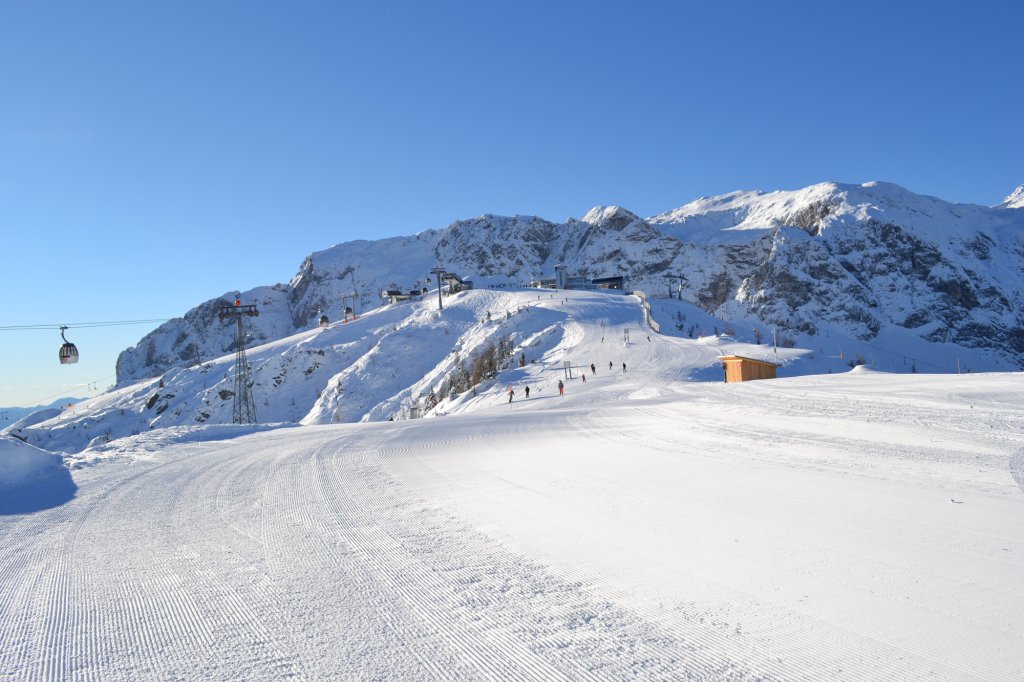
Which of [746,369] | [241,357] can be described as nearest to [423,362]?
[241,357]

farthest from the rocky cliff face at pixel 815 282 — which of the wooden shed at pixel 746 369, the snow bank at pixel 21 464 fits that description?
the snow bank at pixel 21 464

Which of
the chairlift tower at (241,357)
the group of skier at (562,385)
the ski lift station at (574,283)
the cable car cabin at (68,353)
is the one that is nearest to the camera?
the cable car cabin at (68,353)

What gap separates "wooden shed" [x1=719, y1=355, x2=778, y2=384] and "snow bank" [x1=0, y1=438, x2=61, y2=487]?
2584 cm

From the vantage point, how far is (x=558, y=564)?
5195mm

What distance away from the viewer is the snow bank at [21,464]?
1023cm

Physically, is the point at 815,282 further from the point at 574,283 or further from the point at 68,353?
the point at 68,353

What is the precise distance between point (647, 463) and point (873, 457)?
3362mm

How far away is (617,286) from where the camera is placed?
4646 inches

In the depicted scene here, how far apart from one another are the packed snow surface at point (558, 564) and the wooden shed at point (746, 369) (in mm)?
16623

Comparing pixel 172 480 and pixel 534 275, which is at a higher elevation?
pixel 534 275

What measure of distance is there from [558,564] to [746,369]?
25.6 meters

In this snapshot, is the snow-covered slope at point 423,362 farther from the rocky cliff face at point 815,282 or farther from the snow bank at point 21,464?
the rocky cliff face at point 815,282

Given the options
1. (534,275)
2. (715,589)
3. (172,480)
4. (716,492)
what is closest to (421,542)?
(715,589)

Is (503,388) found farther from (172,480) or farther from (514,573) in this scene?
(514,573)
